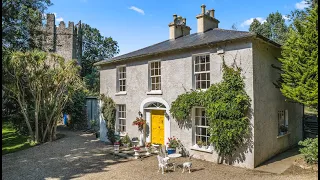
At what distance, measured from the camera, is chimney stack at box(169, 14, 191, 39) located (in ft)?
54.5

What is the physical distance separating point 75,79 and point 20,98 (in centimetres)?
415

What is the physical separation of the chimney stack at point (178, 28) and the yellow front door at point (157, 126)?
6169mm

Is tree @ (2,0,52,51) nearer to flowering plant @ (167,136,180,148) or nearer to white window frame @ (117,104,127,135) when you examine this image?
white window frame @ (117,104,127,135)

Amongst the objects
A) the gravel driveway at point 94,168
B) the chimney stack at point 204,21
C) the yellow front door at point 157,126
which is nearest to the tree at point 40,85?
the gravel driveway at point 94,168

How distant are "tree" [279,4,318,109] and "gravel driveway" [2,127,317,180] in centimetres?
336

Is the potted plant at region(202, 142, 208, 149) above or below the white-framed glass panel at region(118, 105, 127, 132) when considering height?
below

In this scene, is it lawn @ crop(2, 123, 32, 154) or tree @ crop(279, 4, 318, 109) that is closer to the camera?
tree @ crop(279, 4, 318, 109)

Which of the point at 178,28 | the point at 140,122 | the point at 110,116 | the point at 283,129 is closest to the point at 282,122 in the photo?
the point at 283,129

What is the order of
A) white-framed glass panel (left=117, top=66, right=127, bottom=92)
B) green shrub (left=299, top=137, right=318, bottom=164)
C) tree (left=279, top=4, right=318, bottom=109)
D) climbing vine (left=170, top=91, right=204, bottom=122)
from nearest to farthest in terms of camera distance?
tree (left=279, top=4, right=318, bottom=109) < green shrub (left=299, top=137, right=318, bottom=164) < climbing vine (left=170, top=91, right=204, bottom=122) < white-framed glass panel (left=117, top=66, right=127, bottom=92)

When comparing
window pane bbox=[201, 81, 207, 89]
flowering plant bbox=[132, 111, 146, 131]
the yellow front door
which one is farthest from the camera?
flowering plant bbox=[132, 111, 146, 131]

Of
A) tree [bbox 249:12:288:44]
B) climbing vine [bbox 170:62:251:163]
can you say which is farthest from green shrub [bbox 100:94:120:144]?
tree [bbox 249:12:288:44]

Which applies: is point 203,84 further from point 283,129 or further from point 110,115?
point 110,115

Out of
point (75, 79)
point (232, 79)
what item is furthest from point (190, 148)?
point (75, 79)

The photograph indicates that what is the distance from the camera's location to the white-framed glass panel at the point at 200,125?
12.0 m
